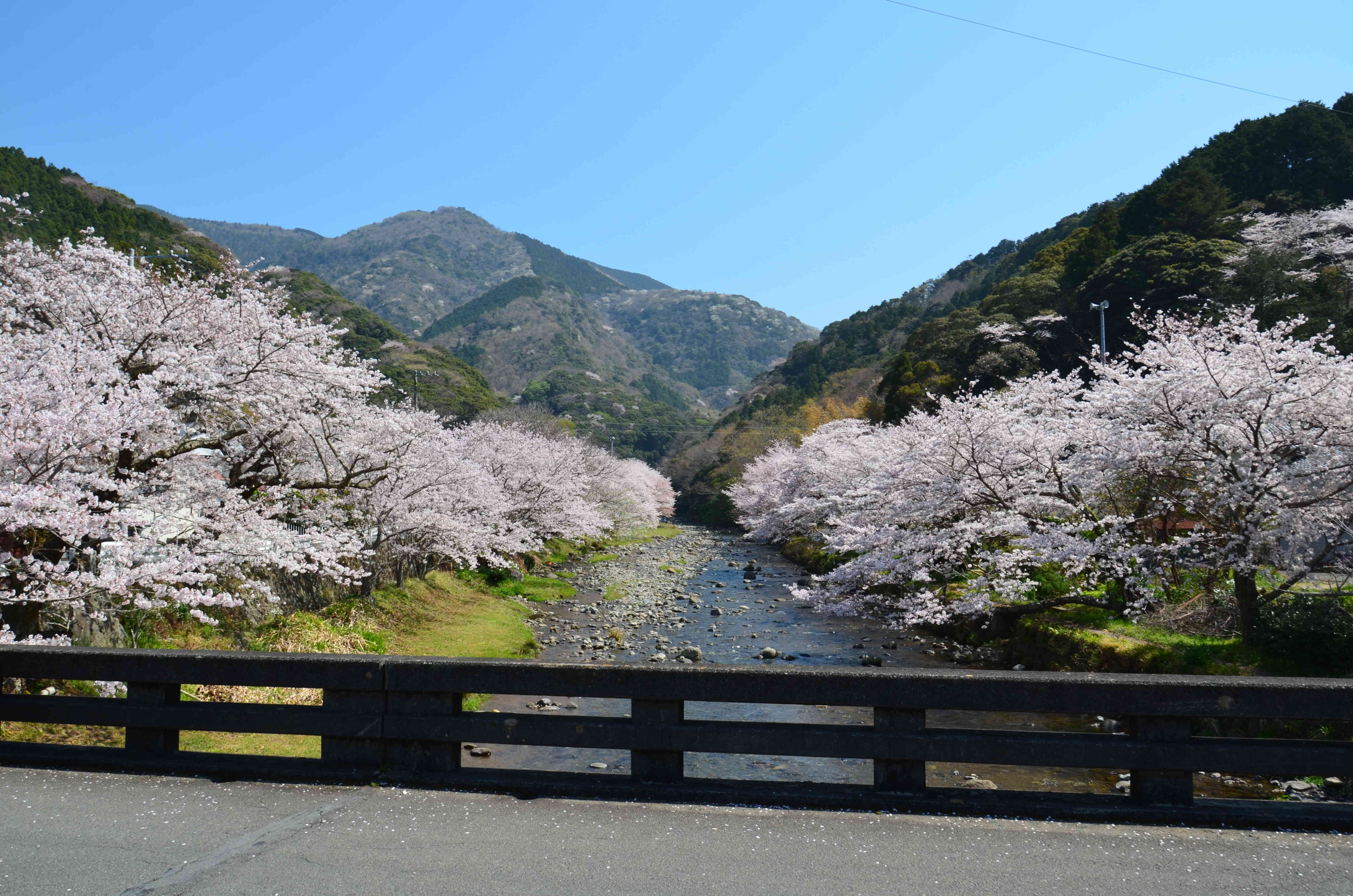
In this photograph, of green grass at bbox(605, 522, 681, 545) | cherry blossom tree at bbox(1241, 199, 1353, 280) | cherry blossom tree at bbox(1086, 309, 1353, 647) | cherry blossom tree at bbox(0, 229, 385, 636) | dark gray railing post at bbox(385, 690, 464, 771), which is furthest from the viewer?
green grass at bbox(605, 522, 681, 545)

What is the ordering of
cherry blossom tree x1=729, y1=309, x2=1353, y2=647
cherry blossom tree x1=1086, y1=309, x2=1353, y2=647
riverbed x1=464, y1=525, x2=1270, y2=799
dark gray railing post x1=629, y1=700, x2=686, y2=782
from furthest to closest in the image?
cherry blossom tree x1=729, y1=309, x2=1353, y2=647 < cherry blossom tree x1=1086, y1=309, x2=1353, y2=647 < riverbed x1=464, y1=525, x2=1270, y2=799 < dark gray railing post x1=629, y1=700, x2=686, y2=782

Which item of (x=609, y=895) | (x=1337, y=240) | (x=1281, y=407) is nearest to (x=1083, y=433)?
(x=1281, y=407)

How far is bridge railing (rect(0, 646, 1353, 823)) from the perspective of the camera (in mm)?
4102

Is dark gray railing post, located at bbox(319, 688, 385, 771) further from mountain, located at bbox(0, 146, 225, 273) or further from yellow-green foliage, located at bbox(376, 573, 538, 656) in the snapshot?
mountain, located at bbox(0, 146, 225, 273)

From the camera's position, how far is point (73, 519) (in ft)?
22.8

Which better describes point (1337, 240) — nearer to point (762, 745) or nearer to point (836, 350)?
point (762, 745)

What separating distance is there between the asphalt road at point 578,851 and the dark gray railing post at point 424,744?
214mm

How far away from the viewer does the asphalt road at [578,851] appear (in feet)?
11.3

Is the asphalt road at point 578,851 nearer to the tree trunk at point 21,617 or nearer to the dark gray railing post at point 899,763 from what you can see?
the dark gray railing post at point 899,763

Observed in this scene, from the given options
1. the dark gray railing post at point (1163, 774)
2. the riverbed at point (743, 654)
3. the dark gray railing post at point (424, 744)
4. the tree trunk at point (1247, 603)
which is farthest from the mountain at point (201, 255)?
the tree trunk at point (1247, 603)

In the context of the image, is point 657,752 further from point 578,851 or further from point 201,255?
point 201,255

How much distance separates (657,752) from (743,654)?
14285 millimetres

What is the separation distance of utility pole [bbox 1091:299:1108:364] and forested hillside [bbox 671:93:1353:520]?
57cm

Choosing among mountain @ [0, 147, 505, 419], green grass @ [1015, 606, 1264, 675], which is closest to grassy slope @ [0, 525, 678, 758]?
mountain @ [0, 147, 505, 419]
